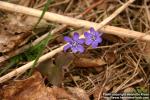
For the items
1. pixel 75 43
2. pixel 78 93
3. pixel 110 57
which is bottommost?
pixel 78 93

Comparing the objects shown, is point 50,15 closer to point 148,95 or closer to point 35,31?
point 35,31

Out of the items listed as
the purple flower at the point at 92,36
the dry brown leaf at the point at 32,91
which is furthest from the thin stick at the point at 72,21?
the dry brown leaf at the point at 32,91

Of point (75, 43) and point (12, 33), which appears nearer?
point (75, 43)

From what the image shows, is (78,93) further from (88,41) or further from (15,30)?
(15,30)

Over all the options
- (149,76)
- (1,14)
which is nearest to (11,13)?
(1,14)

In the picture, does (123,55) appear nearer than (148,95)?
No

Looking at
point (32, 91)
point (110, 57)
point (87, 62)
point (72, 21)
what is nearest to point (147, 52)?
point (110, 57)

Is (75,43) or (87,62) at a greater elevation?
(75,43)

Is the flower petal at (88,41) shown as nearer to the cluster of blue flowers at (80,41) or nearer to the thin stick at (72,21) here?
the cluster of blue flowers at (80,41)

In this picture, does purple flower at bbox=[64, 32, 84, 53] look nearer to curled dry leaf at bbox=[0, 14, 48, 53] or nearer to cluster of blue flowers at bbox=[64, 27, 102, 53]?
cluster of blue flowers at bbox=[64, 27, 102, 53]

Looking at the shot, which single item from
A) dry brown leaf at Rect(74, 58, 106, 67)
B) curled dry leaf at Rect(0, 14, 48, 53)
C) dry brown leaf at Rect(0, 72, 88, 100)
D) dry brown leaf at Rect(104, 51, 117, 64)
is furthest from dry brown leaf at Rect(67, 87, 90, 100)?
curled dry leaf at Rect(0, 14, 48, 53)

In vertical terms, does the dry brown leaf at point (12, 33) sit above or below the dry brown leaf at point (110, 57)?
above
